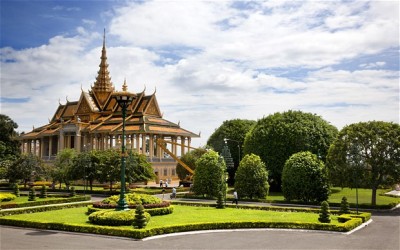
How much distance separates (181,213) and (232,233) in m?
7.59

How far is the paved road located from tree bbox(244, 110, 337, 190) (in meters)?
28.0

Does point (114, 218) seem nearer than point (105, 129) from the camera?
Yes

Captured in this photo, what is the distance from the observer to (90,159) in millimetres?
48719

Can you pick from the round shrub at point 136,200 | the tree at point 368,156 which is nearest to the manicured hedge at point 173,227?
the round shrub at point 136,200

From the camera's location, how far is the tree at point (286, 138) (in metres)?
51.2

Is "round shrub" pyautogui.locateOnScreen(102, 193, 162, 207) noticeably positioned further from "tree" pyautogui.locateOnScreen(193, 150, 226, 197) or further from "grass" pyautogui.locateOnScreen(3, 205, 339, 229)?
"tree" pyautogui.locateOnScreen(193, 150, 226, 197)

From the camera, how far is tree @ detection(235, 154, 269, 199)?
40906mm

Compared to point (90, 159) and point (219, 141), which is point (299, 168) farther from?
point (219, 141)

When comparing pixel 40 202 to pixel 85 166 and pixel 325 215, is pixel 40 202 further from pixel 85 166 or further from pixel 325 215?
pixel 325 215

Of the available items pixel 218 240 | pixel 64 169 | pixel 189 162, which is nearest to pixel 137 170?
pixel 64 169

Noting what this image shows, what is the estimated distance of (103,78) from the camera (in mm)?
88812

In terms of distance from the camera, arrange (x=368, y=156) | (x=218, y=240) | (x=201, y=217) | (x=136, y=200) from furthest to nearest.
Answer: (x=368, y=156)
(x=136, y=200)
(x=201, y=217)
(x=218, y=240)

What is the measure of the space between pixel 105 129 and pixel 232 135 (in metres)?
22.3

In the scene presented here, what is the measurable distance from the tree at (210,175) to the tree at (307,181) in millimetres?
7082
